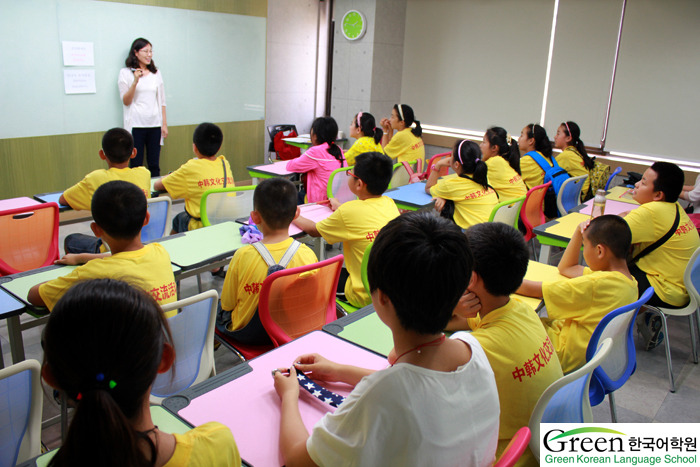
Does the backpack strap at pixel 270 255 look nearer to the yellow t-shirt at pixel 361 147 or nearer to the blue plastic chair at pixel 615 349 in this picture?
the blue plastic chair at pixel 615 349

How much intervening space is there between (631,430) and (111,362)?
6.81 feet

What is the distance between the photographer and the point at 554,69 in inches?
273

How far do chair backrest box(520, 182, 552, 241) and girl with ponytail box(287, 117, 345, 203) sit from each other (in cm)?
165

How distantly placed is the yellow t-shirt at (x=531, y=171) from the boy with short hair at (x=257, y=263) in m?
3.40

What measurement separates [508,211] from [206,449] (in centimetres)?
308

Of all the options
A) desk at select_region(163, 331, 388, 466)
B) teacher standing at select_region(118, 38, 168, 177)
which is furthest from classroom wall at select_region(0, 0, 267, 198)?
desk at select_region(163, 331, 388, 466)

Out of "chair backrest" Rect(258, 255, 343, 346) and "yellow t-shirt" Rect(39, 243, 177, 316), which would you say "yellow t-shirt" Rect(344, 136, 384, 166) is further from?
"yellow t-shirt" Rect(39, 243, 177, 316)

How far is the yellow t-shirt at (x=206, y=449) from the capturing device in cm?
100

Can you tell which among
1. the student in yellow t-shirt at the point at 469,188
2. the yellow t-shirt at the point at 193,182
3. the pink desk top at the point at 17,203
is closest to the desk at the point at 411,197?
the student in yellow t-shirt at the point at 469,188

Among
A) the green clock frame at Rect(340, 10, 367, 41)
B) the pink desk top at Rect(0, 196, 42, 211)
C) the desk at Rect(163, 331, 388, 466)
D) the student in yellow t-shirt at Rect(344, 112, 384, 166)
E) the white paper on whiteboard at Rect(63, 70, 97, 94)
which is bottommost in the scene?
the desk at Rect(163, 331, 388, 466)

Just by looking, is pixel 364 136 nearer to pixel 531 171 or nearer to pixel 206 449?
pixel 531 171

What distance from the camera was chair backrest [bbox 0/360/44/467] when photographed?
1340mm

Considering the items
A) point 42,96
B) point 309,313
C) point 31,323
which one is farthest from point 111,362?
point 42,96

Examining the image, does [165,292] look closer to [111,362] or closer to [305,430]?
[305,430]
